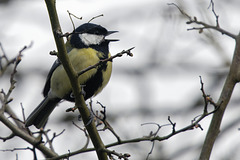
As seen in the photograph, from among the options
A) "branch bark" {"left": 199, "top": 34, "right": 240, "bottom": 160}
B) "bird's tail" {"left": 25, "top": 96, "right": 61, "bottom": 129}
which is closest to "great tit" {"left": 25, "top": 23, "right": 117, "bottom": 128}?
"bird's tail" {"left": 25, "top": 96, "right": 61, "bottom": 129}

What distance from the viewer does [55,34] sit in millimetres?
2383

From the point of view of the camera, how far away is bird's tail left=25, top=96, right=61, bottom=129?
4246mm

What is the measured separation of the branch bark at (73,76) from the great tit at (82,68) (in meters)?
0.74

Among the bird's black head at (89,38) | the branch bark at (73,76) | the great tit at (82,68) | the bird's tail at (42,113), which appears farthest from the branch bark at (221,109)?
the bird's tail at (42,113)

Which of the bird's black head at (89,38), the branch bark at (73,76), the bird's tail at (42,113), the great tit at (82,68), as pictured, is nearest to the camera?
the branch bark at (73,76)

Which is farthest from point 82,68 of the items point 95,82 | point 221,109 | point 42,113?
point 221,109

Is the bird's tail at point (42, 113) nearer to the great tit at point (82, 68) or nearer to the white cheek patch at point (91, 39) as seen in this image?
the great tit at point (82, 68)

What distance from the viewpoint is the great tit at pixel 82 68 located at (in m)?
3.70

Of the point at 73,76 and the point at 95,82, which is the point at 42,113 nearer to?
the point at 95,82

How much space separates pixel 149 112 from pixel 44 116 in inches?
105

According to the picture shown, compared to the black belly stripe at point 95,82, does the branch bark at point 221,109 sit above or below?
below

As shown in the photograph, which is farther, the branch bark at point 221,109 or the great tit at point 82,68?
the great tit at point 82,68

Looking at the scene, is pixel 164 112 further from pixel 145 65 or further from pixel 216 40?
pixel 216 40

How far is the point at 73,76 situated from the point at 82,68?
1061 millimetres
